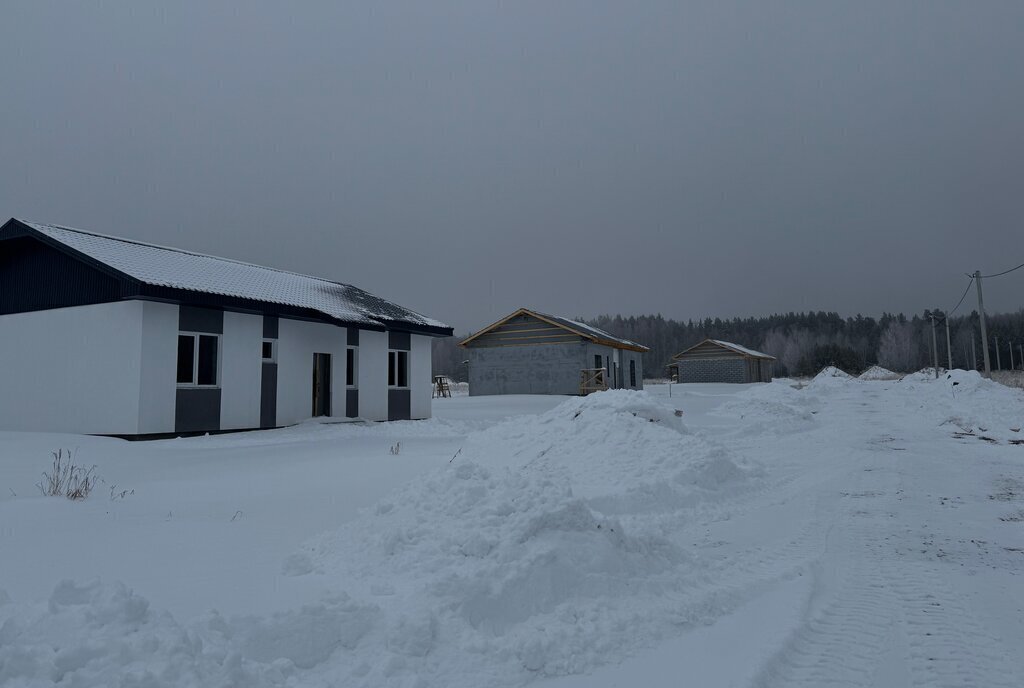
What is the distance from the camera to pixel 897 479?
9.84 m

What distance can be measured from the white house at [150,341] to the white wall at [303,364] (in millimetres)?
35

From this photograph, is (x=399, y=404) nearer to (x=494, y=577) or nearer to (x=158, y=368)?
(x=158, y=368)

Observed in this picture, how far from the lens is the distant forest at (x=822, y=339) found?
91.4 metres

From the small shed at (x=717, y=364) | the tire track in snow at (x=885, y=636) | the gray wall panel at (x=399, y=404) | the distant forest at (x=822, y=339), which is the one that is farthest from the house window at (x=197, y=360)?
the distant forest at (x=822, y=339)

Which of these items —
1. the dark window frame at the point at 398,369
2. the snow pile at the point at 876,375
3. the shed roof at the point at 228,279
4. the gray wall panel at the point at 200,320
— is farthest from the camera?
the snow pile at the point at 876,375

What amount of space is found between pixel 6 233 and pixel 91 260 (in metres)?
3.76

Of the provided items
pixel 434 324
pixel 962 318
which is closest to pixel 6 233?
pixel 434 324

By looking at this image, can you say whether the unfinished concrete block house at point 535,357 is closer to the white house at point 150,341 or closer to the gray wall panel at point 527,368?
the gray wall panel at point 527,368

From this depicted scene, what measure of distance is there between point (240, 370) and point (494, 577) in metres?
14.2

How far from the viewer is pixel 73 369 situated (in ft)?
49.1

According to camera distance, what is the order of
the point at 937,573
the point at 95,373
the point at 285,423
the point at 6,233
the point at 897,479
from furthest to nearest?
the point at 285,423, the point at 6,233, the point at 95,373, the point at 897,479, the point at 937,573

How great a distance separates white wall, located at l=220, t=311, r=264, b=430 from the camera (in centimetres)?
1606

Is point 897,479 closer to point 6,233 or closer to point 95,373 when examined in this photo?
point 95,373

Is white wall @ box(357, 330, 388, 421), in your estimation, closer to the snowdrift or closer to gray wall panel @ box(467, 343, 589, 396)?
gray wall panel @ box(467, 343, 589, 396)
